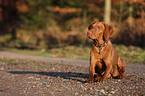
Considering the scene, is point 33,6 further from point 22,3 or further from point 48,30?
point 48,30

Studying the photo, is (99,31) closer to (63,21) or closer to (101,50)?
(101,50)

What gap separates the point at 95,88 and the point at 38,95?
1341 millimetres

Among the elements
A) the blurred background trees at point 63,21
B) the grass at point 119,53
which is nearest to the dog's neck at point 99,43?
the grass at point 119,53

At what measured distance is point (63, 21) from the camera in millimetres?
31094

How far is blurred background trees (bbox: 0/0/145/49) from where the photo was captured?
58.5 ft

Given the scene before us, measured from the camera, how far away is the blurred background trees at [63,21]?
1784cm

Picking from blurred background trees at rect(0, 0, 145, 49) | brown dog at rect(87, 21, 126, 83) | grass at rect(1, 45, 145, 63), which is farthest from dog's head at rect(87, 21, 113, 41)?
blurred background trees at rect(0, 0, 145, 49)

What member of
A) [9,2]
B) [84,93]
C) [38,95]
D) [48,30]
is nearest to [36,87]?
[38,95]

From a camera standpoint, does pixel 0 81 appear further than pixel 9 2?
No

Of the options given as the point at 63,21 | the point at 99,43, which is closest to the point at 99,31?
the point at 99,43

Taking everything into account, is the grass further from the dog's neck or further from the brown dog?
the dog's neck

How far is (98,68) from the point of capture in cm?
573

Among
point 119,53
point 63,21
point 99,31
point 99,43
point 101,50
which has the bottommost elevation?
point 119,53

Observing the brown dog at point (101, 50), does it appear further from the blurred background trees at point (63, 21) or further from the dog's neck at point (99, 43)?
the blurred background trees at point (63, 21)
